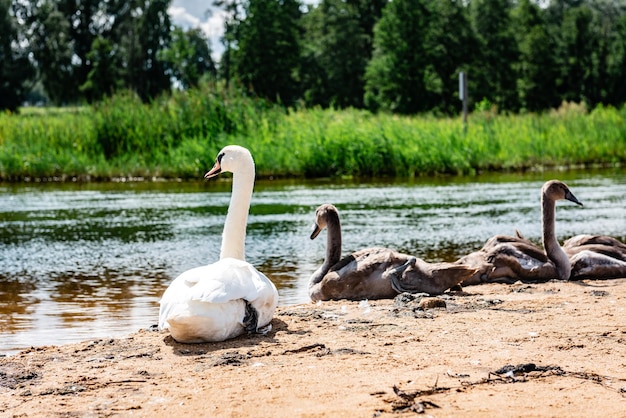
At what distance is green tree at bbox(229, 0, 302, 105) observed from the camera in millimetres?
→ 74625

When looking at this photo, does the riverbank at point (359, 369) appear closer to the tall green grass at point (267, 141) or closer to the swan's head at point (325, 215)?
the swan's head at point (325, 215)

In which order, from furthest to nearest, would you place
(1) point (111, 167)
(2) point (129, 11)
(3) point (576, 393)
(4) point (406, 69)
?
(2) point (129, 11) → (4) point (406, 69) → (1) point (111, 167) → (3) point (576, 393)

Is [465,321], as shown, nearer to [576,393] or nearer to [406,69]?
[576,393]

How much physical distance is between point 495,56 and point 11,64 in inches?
1799

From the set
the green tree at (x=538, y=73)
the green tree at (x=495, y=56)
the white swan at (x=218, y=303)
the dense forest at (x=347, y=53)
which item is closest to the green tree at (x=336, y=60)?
the dense forest at (x=347, y=53)

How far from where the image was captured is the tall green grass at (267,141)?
84.3 ft

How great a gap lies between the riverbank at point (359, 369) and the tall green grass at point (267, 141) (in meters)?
18.4

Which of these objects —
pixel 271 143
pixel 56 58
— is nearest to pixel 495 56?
pixel 56 58

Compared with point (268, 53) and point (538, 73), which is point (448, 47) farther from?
point (268, 53)

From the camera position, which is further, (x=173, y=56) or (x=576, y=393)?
(x=173, y=56)

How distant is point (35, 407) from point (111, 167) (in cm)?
2226

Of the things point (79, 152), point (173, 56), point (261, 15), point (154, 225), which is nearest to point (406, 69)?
point (261, 15)

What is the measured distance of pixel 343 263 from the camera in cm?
849

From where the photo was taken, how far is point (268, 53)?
247 feet
